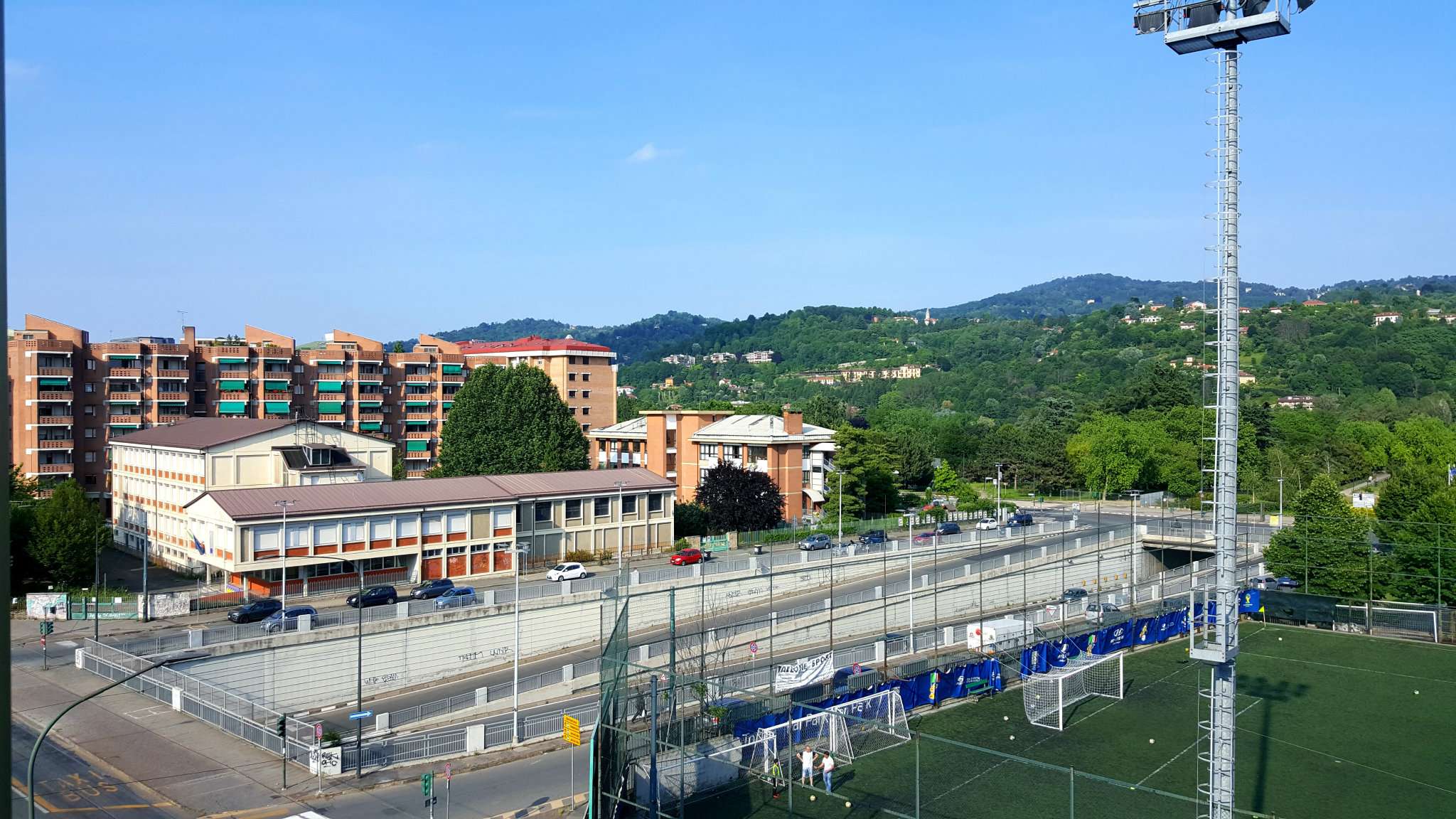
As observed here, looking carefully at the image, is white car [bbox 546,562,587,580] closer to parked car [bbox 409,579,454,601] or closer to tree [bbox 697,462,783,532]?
parked car [bbox 409,579,454,601]

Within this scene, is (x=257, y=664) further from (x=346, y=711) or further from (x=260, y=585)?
(x=260, y=585)

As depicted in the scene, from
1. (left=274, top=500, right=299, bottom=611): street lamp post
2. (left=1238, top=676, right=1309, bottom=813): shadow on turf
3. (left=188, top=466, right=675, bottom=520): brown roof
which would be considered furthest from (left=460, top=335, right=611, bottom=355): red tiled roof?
(left=1238, top=676, right=1309, bottom=813): shadow on turf

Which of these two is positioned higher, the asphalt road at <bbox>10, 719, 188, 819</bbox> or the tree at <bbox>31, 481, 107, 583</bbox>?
the tree at <bbox>31, 481, 107, 583</bbox>

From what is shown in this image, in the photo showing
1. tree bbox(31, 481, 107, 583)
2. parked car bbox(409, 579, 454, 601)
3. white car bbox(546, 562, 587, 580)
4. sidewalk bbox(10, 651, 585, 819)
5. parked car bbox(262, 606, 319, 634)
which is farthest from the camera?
Answer: white car bbox(546, 562, 587, 580)

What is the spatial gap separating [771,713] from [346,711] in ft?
42.8

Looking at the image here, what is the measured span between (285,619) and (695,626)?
12854mm

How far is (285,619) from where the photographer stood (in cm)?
2944

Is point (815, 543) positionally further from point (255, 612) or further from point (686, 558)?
point (255, 612)

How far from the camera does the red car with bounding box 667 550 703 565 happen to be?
143 feet

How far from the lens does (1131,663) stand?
103 ft

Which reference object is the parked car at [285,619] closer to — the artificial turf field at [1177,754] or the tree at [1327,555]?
the artificial turf field at [1177,754]

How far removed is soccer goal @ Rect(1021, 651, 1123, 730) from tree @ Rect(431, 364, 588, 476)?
29664 mm

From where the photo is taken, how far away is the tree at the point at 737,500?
164ft

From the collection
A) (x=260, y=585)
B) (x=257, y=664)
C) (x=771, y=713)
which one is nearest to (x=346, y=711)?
(x=257, y=664)
